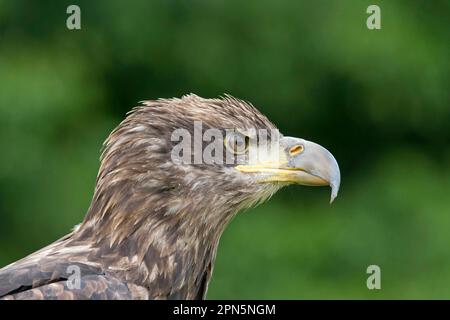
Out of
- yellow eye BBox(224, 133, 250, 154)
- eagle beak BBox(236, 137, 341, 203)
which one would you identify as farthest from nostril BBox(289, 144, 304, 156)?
→ yellow eye BBox(224, 133, 250, 154)

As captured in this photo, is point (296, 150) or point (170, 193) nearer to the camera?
point (170, 193)

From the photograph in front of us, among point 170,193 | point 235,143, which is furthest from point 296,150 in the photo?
point 170,193

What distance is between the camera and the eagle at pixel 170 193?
194 inches

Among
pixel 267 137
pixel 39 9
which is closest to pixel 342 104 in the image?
pixel 39 9

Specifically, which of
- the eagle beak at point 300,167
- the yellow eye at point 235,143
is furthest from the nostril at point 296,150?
the yellow eye at point 235,143

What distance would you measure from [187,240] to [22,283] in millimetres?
753

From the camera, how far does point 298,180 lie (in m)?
5.16

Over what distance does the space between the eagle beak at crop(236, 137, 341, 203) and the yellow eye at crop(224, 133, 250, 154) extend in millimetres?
70

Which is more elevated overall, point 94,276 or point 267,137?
point 267,137

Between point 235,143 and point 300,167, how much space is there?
286 mm

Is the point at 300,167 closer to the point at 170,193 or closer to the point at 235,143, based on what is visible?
the point at 235,143

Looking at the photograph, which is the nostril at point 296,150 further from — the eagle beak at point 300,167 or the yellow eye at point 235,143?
the yellow eye at point 235,143

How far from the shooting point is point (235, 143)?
517cm

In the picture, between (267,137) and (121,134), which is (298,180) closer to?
(267,137)
